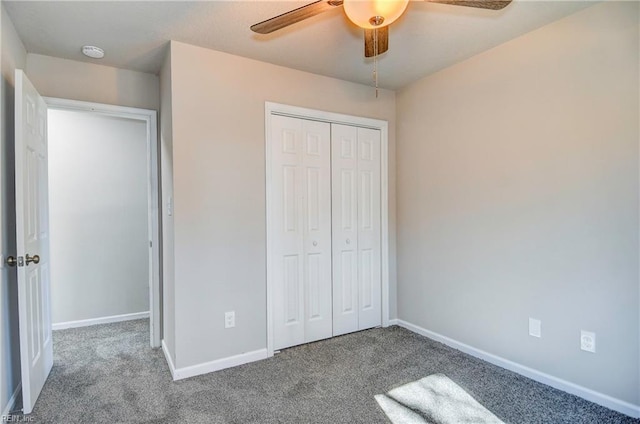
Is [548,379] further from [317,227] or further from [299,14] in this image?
[299,14]

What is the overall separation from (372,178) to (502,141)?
1.22 meters

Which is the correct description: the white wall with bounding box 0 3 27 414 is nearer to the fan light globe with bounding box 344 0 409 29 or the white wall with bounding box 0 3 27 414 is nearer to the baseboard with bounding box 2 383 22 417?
the baseboard with bounding box 2 383 22 417

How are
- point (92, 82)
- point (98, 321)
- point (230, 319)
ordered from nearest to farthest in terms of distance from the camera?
point (230, 319), point (92, 82), point (98, 321)

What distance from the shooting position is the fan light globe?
1.34m

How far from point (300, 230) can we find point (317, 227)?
0.58ft

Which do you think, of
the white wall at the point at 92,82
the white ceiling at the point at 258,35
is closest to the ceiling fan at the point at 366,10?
the white ceiling at the point at 258,35

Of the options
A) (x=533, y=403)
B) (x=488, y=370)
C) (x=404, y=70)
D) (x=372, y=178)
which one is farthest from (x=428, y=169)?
(x=533, y=403)

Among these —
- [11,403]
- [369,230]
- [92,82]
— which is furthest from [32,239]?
[369,230]

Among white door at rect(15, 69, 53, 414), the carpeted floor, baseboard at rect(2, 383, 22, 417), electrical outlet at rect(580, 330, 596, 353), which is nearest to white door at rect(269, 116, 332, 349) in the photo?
the carpeted floor

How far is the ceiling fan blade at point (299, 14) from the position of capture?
1.49 m

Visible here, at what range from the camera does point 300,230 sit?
298 cm

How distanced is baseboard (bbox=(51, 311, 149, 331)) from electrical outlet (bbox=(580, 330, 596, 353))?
405 centimetres

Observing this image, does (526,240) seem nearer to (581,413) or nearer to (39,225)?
(581,413)

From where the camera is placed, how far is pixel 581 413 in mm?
1937
